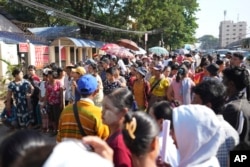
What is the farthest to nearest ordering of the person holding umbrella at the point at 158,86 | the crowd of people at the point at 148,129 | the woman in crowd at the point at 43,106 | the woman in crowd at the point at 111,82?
the woman in crowd at the point at 43,106
the person holding umbrella at the point at 158,86
the woman in crowd at the point at 111,82
the crowd of people at the point at 148,129

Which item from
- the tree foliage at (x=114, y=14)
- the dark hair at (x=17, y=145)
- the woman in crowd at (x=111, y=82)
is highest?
the tree foliage at (x=114, y=14)

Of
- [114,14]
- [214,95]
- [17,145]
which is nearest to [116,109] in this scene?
[214,95]

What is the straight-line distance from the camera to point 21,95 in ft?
22.4

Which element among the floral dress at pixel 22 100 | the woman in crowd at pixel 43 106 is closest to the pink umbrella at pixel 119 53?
the woman in crowd at pixel 43 106

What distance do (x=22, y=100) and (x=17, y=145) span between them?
19.1ft

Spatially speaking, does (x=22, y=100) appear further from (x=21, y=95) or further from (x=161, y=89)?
(x=161, y=89)

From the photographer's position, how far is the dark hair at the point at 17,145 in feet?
4.22

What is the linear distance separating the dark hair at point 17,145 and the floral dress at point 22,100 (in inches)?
221

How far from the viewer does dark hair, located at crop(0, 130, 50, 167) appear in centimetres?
129

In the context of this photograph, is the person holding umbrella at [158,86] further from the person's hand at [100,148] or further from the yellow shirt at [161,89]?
the person's hand at [100,148]

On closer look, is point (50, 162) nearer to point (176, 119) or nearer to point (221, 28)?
point (176, 119)

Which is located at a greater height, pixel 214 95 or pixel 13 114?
pixel 214 95

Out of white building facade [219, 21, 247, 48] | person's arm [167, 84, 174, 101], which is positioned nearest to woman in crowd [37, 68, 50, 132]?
person's arm [167, 84, 174, 101]

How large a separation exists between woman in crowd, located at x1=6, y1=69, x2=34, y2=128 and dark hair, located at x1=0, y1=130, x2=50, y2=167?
5.47 meters
